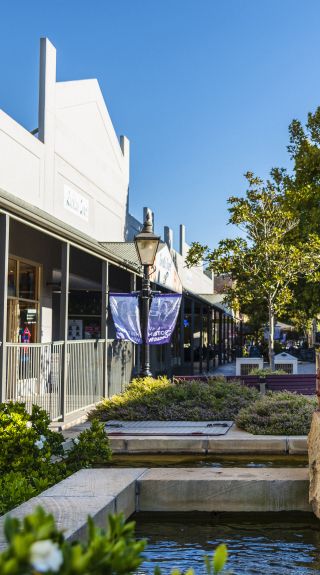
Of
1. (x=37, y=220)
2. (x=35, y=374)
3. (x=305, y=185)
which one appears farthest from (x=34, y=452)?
(x=305, y=185)

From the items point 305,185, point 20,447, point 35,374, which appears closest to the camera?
point 20,447

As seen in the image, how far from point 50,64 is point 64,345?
728cm

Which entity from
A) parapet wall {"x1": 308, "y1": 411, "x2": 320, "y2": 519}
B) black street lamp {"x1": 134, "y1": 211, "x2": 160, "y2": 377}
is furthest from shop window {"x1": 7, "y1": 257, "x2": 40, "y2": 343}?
parapet wall {"x1": 308, "y1": 411, "x2": 320, "y2": 519}

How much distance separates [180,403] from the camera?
1259 centimetres

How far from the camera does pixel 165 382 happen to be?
14.6 metres

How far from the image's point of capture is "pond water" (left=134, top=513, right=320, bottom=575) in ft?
16.5

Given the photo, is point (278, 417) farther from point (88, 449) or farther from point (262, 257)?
point (262, 257)

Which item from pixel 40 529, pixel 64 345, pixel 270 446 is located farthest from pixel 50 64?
pixel 40 529

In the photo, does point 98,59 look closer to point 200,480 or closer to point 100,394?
point 100,394

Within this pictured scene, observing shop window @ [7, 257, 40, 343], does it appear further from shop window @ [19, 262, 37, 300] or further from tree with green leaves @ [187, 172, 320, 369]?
tree with green leaves @ [187, 172, 320, 369]

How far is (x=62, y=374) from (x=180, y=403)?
2.11 metres

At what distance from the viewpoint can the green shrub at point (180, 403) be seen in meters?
12.1

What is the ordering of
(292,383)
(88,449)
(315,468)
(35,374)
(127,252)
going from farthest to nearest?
(127,252) → (292,383) → (35,374) → (88,449) → (315,468)

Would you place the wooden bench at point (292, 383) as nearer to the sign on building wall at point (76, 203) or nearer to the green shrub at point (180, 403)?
the green shrub at point (180, 403)
